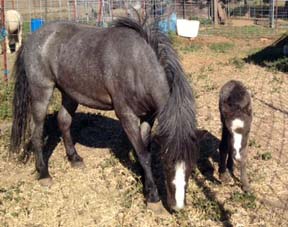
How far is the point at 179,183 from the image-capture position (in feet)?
12.9

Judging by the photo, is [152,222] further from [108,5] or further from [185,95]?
[108,5]

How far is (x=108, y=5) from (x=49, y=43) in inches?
529

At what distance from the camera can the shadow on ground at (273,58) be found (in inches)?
410

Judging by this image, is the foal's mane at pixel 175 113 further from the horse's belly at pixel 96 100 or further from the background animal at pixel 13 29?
the background animal at pixel 13 29

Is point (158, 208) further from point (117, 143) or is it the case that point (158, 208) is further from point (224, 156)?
point (117, 143)

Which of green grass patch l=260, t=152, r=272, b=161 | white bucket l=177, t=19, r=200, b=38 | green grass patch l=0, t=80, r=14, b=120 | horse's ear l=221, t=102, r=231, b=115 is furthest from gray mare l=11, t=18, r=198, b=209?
white bucket l=177, t=19, r=200, b=38

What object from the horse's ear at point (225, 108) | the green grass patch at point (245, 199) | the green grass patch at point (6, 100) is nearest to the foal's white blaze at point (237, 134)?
the horse's ear at point (225, 108)

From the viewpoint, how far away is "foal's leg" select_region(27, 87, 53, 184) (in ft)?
17.4

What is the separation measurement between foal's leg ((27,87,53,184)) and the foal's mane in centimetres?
159

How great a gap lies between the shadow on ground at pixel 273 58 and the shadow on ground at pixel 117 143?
15.7 feet


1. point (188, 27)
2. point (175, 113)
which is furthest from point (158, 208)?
point (188, 27)

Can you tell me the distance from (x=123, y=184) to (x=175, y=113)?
4.74 ft

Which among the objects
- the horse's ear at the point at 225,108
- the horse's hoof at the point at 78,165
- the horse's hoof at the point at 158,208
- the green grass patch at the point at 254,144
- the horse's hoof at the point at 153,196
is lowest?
the horse's hoof at the point at 158,208

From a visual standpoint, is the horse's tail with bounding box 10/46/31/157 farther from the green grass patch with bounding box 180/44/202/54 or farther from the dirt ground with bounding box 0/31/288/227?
the green grass patch with bounding box 180/44/202/54
